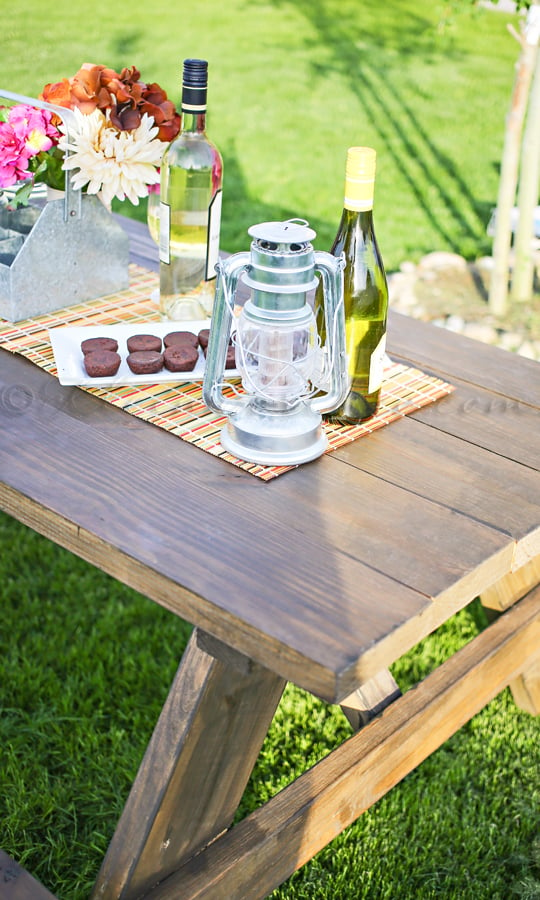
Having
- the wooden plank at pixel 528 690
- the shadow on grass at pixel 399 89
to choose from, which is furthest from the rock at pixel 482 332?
the wooden plank at pixel 528 690

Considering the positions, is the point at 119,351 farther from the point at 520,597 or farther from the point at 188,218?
the point at 520,597

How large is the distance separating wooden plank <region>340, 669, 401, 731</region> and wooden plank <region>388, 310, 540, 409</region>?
0.48 meters

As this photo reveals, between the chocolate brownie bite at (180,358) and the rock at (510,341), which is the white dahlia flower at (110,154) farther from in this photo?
the rock at (510,341)

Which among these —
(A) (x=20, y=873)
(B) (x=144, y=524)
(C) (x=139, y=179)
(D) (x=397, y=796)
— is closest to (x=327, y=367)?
(B) (x=144, y=524)

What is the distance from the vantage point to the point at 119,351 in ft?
4.72

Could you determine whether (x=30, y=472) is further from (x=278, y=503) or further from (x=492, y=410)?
(x=492, y=410)

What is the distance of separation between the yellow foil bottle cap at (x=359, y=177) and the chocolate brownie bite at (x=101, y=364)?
0.40 metres

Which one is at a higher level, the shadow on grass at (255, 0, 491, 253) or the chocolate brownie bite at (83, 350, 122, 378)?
the chocolate brownie bite at (83, 350, 122, 378)

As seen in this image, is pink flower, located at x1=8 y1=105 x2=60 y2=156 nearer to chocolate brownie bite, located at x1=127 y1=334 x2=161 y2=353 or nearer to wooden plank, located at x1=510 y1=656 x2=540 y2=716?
chocolate brownie bite, located at x1=127 y1=334 x2=161 y2=353

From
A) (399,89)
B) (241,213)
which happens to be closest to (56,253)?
(241,213)

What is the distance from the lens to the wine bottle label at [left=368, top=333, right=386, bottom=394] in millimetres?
1304

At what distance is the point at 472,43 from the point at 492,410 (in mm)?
7171

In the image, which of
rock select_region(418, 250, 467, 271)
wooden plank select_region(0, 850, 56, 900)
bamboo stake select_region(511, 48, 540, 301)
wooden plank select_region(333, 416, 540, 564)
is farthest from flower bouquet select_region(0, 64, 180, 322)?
rock select_region(418, 250, 467, 271)

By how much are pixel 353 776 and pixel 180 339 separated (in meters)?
0.68
